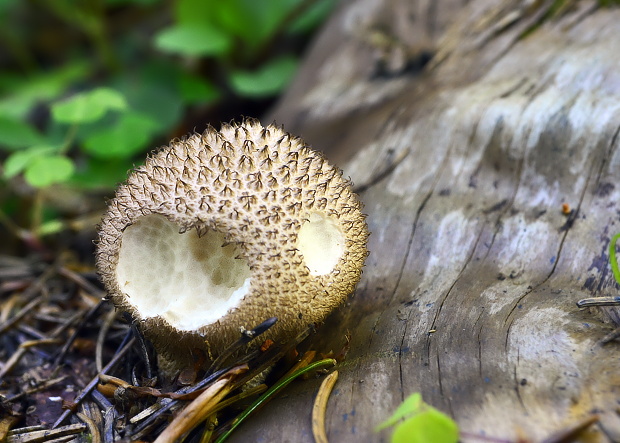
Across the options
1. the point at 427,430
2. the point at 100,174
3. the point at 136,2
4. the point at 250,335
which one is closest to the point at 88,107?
the point at 100,174

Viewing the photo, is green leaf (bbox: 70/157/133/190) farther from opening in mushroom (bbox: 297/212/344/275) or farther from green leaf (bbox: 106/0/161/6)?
opening in mushroom (bbox: 297/212/344/275)

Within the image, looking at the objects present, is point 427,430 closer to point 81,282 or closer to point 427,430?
point 427,430

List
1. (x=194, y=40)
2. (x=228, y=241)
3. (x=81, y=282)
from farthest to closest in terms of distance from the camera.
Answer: (x=194, y=40)
(x=81, y=282)
(x=228, y=241)

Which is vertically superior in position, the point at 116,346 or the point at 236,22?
the point at 236,22

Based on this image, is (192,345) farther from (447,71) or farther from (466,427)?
(447,71)

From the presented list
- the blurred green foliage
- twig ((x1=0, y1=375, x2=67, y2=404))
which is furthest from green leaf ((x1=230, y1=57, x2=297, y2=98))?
twig ((x1=0, y1=375, x2=67, y2=404))

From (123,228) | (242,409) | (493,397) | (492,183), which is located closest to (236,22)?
(492,183)
